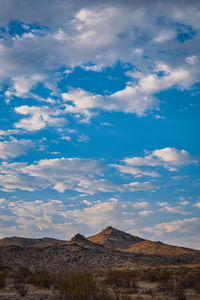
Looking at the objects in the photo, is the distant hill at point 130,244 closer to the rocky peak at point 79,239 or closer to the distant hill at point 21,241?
the rocky peak at point 79,239

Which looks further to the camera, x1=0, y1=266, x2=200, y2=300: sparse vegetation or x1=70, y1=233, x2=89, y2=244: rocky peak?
x1=70, y1=233, x2=89, y2=244: rocky peak

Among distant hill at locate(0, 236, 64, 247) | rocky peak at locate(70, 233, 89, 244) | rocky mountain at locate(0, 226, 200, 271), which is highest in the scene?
rocky peak at locate(70, 233, 89, 244)

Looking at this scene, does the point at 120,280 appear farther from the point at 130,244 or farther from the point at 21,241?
the point at 21,241

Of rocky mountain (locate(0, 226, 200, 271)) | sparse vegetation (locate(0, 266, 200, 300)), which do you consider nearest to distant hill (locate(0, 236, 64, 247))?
rocky mountain (locate(0, 226, 200, 271))

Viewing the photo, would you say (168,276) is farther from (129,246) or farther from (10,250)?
(129,246)

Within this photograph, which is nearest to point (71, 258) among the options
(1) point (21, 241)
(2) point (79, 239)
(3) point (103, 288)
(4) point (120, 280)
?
(2) point (79, 239)

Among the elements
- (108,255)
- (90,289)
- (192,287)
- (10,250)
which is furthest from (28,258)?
(90,289)

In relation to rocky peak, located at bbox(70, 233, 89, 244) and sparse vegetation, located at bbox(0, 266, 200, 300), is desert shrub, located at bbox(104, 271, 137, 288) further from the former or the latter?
rocky peak, located at bbox(70, 233, 89, 244)

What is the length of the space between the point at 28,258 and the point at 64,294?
5577 centimetres

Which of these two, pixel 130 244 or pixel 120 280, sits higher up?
pixel 120 280

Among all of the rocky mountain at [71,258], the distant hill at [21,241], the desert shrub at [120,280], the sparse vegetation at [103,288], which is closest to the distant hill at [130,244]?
the rocky mountain at [71,258]

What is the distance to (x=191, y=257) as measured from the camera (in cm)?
8088

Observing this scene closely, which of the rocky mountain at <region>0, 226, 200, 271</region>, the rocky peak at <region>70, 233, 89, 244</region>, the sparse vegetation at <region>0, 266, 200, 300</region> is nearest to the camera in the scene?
the sparse vegetation at <region>0, 266, 200, 300</region>

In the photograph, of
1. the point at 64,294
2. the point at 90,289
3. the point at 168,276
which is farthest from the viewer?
the point at 168,276
